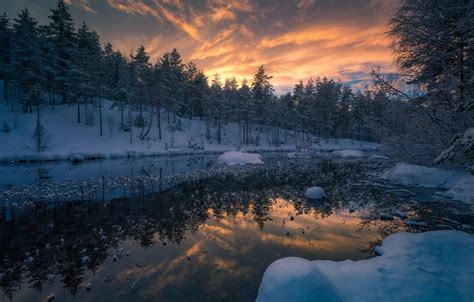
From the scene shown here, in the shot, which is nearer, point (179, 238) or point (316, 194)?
point (179, 238)

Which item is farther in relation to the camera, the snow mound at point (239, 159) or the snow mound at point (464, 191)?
the snow mound at point (239, 159)

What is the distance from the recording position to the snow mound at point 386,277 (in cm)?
443

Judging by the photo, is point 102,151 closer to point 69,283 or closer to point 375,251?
point 69,283

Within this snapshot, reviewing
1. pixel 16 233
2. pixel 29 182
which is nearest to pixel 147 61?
pixel 29 182

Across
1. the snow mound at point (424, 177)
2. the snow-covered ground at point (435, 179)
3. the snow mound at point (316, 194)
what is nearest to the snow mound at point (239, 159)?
A: the snow-covered ground at point (435, 179)

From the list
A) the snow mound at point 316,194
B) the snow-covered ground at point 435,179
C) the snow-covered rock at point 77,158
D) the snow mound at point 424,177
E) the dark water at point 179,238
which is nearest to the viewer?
the dark water at point 179,238

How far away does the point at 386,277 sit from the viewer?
5043mm

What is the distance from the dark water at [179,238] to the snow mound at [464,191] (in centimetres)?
129

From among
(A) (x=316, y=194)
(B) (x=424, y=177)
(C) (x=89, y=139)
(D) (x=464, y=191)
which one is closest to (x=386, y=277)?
(A) (x=316, y=194)

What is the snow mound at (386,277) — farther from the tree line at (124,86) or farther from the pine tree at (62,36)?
the pine tree at (62,36)

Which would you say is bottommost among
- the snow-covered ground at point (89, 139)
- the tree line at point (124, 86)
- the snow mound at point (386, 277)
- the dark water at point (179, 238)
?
the dark water at point (179, 238)

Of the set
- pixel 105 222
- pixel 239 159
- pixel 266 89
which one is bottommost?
pixel 105 222

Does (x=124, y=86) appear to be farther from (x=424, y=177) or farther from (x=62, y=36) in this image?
(x=424, y=177)

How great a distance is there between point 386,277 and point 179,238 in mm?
6268
